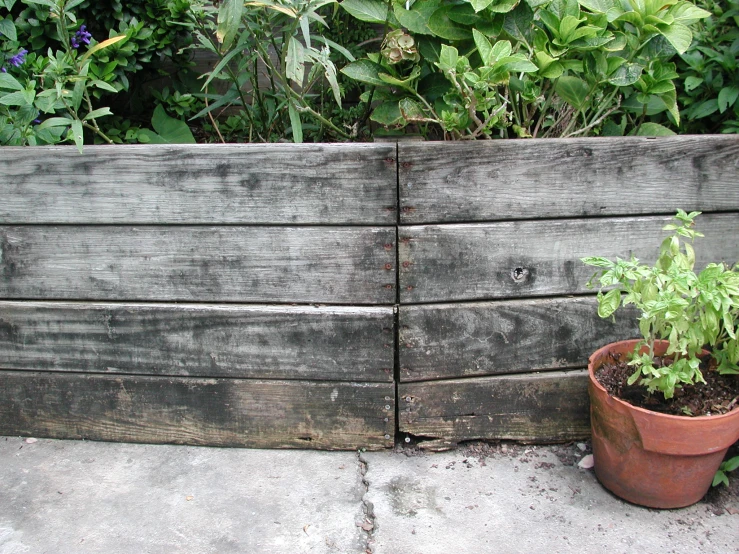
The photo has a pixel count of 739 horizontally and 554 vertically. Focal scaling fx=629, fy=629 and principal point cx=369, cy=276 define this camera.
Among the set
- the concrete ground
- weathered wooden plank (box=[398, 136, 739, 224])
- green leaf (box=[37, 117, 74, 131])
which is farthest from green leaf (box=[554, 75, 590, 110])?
green leaf (box=[37, 117, 74, 131])

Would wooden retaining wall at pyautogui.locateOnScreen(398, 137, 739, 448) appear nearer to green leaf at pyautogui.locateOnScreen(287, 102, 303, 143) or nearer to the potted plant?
the potted plant

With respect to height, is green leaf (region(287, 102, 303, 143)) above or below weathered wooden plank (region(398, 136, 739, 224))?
above

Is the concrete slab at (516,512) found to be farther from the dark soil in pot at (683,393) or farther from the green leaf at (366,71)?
the green leaf at (366,71)

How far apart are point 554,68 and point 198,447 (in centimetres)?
162

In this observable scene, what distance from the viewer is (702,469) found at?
68.1 inches

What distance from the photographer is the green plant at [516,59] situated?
5.67ft

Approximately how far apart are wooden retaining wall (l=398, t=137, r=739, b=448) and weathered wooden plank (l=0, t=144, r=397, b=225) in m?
0.12

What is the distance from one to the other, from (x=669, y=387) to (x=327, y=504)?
100cm

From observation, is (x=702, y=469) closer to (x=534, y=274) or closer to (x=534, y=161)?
(x=534, y=274)

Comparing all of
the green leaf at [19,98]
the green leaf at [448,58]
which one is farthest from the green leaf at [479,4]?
the green leaf at [19,98]

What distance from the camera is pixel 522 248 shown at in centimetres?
189

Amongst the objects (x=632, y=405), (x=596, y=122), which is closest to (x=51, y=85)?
(x=596, y=122)

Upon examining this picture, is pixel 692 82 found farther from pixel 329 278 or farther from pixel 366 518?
pixel 366 518

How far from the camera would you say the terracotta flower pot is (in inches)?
64.9
